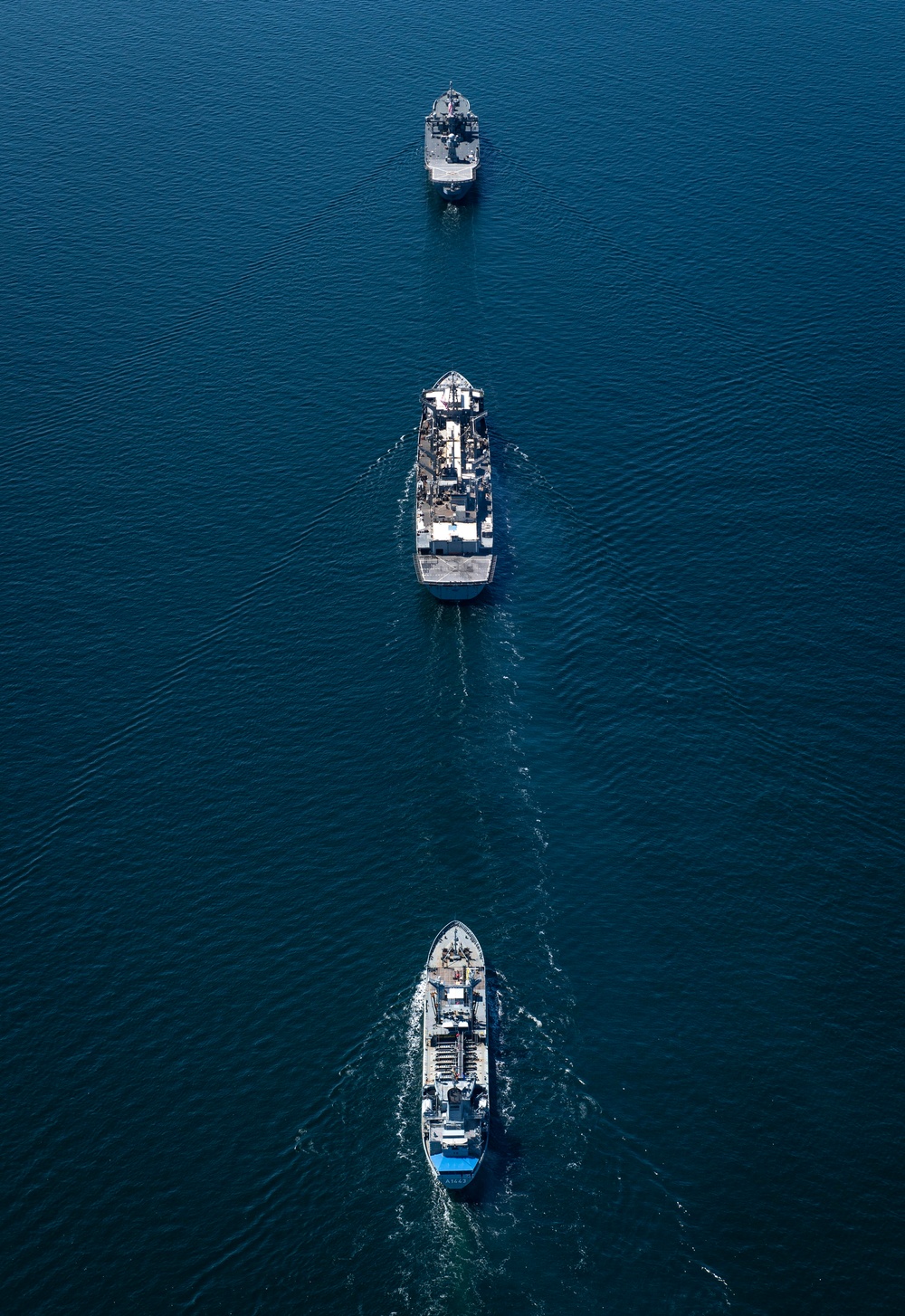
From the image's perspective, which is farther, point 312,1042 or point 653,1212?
point 312,1042

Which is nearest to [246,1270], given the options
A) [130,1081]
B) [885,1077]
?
[130,1081]

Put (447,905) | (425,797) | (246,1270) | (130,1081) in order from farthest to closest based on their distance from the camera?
(425,797), (447,905), (130,1081), (246,1270)

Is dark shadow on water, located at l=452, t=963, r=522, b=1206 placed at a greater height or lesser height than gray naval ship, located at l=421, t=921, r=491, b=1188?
lesser

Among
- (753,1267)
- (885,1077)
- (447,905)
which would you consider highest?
(447,905)

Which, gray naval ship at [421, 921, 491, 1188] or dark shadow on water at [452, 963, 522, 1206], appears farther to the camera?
dark shadow on water at [452, 963, 522, 1206]

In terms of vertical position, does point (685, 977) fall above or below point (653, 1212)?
above

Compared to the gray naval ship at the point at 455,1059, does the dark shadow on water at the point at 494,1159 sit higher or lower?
lower

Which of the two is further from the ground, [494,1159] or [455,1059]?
[455,1059]

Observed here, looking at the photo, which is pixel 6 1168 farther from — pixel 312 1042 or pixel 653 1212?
pixel 653 1212
